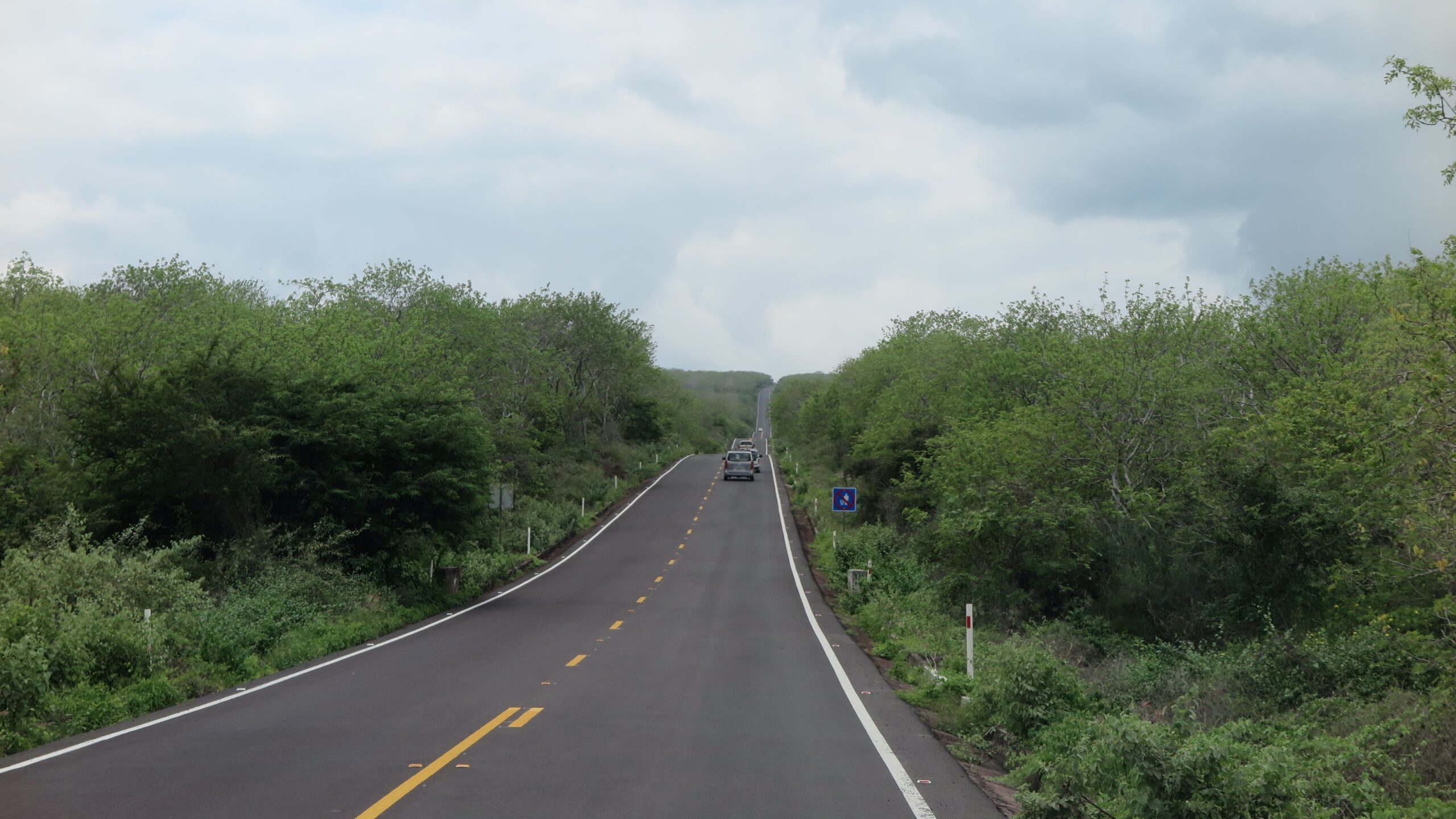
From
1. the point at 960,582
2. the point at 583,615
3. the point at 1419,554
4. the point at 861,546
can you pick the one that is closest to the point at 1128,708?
the point at 1419,554

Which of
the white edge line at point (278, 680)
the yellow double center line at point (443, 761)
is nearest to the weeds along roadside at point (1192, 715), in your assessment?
the yellow double center line at point (443, 761)

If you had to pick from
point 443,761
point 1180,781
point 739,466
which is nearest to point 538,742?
point 443,761

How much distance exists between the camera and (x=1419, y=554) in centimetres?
1250

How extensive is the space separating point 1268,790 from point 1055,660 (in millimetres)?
4644

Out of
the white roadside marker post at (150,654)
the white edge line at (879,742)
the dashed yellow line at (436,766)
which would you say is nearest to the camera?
the dashed yellow line at (436,766)

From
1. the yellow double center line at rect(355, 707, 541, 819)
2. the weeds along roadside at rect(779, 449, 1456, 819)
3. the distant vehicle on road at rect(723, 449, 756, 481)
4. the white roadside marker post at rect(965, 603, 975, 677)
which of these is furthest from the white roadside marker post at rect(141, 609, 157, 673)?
the distant vehicle on road at rect(723, 449, 756, 481)

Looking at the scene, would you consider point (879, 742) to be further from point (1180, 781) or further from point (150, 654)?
point (150, 654)

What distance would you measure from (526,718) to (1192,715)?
6523 millimetres

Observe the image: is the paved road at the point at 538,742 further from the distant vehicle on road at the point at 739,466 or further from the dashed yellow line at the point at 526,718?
the distant vehicle on road at the point at 739,466

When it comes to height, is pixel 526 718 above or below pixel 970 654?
below

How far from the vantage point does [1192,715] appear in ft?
26.1

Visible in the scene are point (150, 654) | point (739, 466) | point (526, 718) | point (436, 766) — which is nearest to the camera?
point (436, 766)

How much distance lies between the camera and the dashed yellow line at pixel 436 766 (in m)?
7.15

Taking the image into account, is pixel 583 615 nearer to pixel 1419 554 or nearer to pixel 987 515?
pixel 987 515
